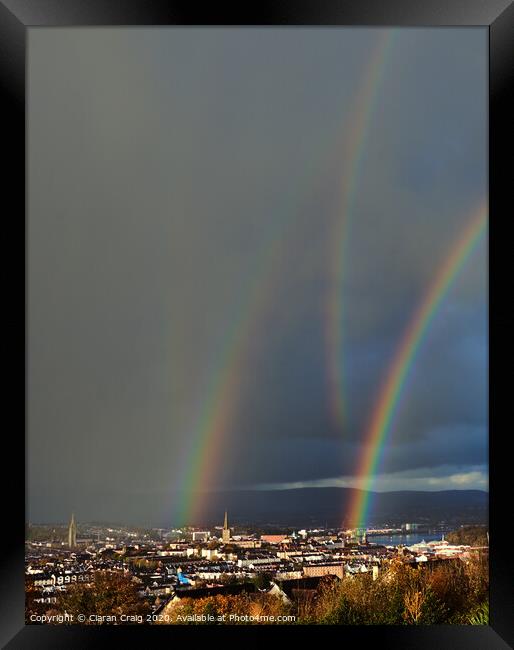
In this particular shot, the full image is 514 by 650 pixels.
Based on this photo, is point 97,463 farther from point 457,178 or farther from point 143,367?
point 457,178

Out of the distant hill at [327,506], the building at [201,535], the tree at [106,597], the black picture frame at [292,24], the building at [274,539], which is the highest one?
the black picture frame at [292,24]

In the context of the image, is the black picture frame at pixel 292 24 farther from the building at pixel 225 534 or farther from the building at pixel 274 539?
the building at pixel 225 534

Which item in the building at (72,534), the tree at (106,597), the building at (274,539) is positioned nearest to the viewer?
the tree at (106,597)

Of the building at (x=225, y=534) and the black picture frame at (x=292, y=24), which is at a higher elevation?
the black picture frame at (x=292, y=24)

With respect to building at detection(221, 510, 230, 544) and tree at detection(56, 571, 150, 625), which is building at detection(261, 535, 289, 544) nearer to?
building at detection(221, 510, 230, 544)

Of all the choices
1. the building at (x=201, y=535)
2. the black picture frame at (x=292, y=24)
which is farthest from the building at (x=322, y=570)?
the black picture frame at (x=292, y=24)
